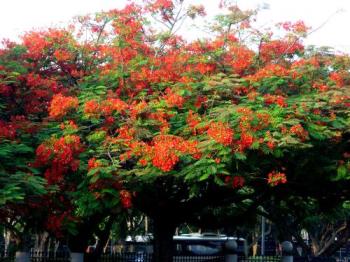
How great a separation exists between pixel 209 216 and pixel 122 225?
6626 mm

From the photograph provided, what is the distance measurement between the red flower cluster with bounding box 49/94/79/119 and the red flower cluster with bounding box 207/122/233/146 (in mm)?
2902

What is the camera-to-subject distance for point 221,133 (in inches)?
397

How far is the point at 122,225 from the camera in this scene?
23250mm

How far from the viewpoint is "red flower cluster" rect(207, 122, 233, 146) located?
998cm

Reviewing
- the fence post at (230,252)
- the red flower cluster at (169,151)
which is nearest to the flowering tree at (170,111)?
the red flower cluster at (169,151)

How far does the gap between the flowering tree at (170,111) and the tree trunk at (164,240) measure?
0.02 meters

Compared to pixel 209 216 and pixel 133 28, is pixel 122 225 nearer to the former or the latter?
pixel 209 216

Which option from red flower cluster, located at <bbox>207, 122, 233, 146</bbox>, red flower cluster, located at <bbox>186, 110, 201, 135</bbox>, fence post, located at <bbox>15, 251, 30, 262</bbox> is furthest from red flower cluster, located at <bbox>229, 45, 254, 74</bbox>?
fence post, located at <bbox>15, 251, 30, 262</bbox>

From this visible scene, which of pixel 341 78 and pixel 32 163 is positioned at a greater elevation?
pixel 341 78

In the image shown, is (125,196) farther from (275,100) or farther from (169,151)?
(275,100)

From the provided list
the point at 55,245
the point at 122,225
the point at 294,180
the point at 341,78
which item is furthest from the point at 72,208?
the point at 55,245

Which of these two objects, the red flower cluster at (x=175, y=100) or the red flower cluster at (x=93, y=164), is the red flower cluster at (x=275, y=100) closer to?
the red flower cluster at (x=175, y=100)

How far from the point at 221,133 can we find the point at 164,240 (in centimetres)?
562

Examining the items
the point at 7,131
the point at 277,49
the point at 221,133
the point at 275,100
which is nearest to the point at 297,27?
the point at 277,49
